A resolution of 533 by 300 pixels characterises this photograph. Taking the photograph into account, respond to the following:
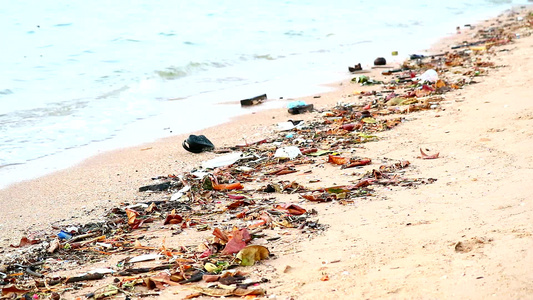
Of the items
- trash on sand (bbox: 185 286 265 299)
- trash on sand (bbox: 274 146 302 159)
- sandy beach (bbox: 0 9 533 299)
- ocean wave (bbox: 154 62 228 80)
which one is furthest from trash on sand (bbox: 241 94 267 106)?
trash on sand (bbox: 185 286 265 299)

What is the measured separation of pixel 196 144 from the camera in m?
5.96

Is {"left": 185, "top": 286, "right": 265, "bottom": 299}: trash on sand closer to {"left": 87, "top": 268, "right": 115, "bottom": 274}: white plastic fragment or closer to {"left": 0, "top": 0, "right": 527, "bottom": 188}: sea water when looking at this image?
{"left": 87, "top": 268, "right": 115, "bottom": 274}: white plastic fragment

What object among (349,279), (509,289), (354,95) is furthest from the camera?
(354,95)

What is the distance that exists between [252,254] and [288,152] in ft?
7.59

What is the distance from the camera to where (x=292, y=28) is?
57.5 ft

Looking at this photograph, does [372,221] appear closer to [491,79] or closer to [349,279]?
[349,279]

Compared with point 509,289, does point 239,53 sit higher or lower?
higher

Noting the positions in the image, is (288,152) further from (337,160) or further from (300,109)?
(300,109)

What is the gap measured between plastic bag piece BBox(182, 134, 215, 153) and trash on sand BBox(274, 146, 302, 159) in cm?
98

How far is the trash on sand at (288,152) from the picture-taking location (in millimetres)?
5246

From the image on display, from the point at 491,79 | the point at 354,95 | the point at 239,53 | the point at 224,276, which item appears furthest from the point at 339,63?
the point at 224,276

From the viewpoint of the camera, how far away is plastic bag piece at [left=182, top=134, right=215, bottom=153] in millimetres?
5961

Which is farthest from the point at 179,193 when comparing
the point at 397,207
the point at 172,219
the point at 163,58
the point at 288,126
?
the point at 163,58

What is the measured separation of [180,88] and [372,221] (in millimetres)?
7666
